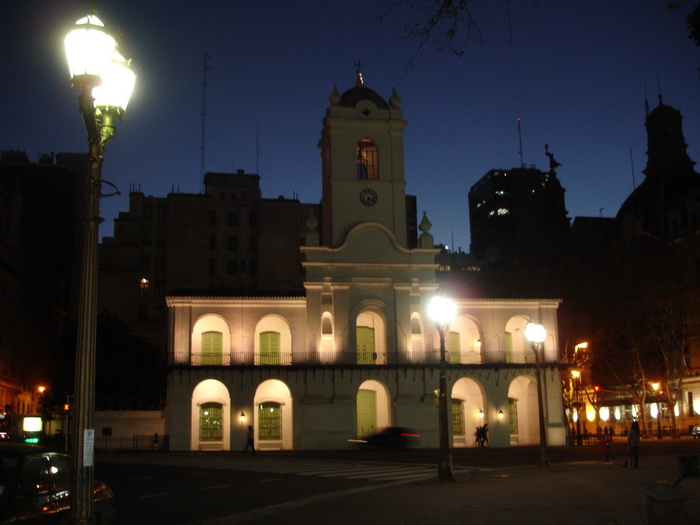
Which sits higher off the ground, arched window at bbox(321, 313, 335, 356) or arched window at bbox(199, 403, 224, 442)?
arched window at bbox(321, 313, 335, 356)

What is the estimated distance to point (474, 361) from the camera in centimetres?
4850

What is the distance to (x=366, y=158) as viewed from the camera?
4994cm

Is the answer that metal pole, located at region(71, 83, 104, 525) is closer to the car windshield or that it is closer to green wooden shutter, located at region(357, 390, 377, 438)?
the car windshield

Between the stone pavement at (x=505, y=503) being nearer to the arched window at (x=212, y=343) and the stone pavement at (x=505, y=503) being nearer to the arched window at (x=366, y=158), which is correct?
the arched window at (x=212, y=343)

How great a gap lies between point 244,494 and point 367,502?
3692 mm

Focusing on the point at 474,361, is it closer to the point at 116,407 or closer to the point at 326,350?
the point at 326,350

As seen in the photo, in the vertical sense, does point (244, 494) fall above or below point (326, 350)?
below

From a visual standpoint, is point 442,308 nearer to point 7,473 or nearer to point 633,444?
point 633,444

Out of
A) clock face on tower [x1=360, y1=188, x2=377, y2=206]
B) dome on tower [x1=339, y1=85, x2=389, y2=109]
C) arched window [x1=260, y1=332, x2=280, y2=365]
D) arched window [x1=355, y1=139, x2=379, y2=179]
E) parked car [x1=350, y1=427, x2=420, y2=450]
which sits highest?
dome on tower [x1=339, y1=85, x2=389, y2=109]

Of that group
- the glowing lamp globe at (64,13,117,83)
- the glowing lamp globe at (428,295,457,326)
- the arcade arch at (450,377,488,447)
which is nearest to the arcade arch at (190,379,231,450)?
the arcade arch at (450,377,488,447)

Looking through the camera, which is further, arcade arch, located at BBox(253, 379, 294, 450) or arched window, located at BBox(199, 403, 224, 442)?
arcade arch, located at BBox(253, 379, 294, 450)

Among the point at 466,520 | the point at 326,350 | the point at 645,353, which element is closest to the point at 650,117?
the point at 645,353

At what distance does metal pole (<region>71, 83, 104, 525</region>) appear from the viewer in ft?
26.3

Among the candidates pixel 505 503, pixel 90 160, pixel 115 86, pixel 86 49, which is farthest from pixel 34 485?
pixel 505 503
